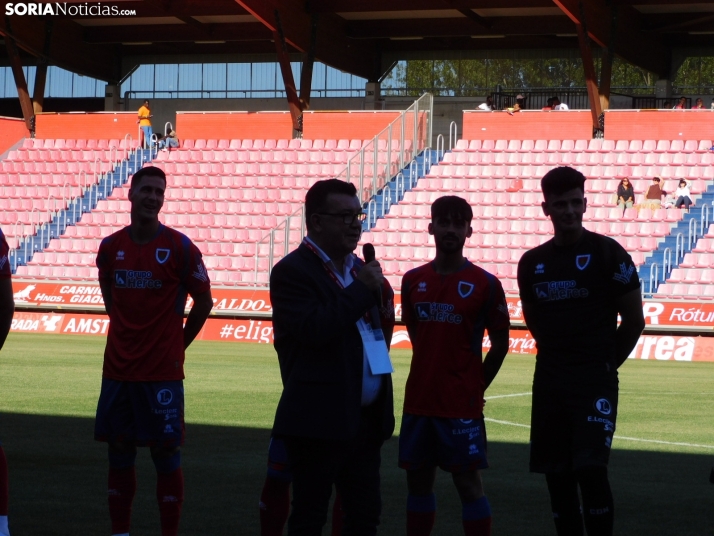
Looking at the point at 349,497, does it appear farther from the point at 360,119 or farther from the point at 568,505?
the point at 360,119

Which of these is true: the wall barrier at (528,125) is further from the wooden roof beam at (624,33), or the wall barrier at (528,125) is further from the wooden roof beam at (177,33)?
the wooden roof beam at (177,33)

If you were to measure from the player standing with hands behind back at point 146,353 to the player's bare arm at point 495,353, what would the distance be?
162 centimetres

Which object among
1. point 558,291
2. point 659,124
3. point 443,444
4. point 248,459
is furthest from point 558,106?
point 443,444

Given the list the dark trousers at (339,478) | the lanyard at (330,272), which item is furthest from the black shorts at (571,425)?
the lanyard at (330,272)

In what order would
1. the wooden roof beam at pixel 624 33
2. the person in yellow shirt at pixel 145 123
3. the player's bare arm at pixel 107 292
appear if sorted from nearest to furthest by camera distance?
the player's bare arm at pixel 107 292
the wooden roof beam at pixel 624 33
the person in yellow shirt at pixel 145 123

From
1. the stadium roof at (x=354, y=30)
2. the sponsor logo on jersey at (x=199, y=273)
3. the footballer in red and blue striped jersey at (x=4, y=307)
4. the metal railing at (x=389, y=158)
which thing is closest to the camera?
the footballer in red and blue striped jersey at (x=4, y=307)

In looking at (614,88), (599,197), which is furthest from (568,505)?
(614,88)

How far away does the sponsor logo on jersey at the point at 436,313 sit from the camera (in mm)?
5719

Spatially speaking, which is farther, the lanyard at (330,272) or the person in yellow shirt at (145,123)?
the person in yellow shirt at (145,123)

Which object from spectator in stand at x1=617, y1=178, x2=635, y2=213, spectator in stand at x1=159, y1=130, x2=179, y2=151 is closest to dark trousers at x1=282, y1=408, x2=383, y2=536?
spectator in stand at x1=617, y1=178, x2=635, y2=213

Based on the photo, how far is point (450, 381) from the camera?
5.68m

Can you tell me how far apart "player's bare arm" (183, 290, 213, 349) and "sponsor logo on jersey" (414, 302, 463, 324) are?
126 centimetres

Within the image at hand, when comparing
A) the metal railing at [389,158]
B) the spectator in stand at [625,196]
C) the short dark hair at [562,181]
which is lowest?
the short dark hair at [562,181]

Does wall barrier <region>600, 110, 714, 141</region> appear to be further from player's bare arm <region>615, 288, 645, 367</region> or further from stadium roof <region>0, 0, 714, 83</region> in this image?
player's bare arm <region>615, 288, 645, 367</region>
